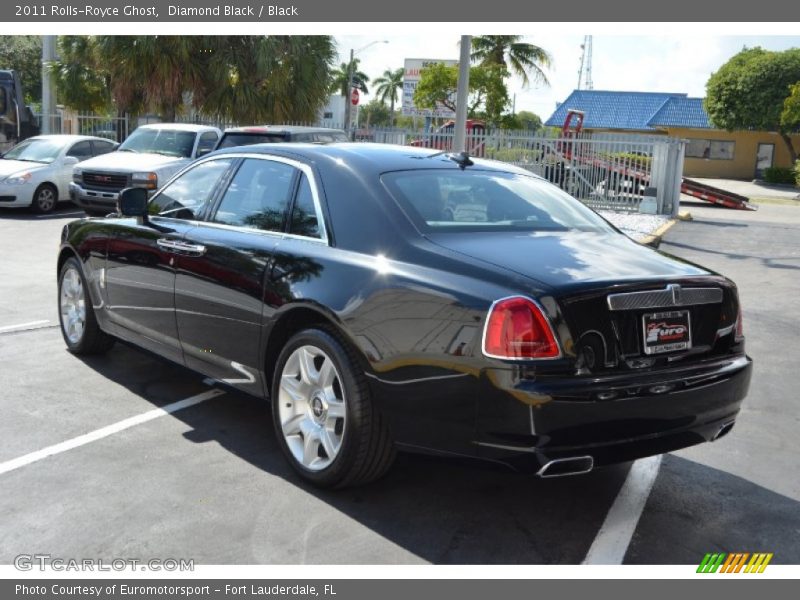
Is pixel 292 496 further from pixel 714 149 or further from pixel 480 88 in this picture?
pixel 714 149

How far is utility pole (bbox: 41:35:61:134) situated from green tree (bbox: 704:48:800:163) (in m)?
35.0

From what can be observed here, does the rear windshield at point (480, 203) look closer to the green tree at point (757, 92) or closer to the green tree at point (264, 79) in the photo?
the green tree at point (264, 79)

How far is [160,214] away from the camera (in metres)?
5.71

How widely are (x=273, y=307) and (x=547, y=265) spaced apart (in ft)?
4.64

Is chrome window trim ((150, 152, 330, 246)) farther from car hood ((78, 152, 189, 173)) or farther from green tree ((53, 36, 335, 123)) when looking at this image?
green tree ((53, 36, 335, 123))

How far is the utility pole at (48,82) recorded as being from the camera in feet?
85.4

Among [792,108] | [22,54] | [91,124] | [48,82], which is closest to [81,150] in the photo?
[91,124]

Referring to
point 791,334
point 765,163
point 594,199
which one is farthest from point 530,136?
point 765,163

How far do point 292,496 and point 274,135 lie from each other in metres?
9.41

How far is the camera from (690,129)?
5366 centimetres

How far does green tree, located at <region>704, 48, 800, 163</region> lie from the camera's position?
4691cm

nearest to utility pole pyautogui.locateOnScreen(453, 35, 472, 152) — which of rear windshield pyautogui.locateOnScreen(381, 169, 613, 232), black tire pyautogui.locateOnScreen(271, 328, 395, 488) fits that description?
rear windshield pyautogui.locateOnScreen(381, 169, 613, 232)

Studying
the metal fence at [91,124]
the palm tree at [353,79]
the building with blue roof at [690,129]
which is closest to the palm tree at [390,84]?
the palm tree at [353,79]

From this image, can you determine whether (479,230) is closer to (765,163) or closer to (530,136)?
(530,136)
